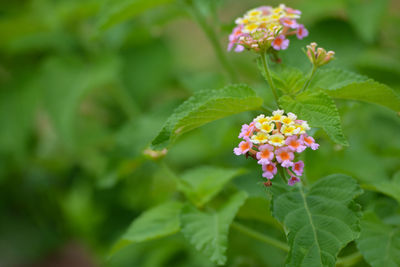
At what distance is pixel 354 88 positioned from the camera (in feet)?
2.20

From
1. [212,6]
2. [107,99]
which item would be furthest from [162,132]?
[107,99]

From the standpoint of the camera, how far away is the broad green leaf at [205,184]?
84cm

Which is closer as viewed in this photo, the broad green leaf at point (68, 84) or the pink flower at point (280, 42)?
the pink flower at point (280, 42)

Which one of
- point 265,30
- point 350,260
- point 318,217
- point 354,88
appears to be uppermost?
point 265,30

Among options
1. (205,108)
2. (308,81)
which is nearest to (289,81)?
(308,81)

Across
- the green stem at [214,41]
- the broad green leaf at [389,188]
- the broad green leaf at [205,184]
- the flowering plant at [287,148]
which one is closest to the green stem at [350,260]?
the flowering plant at [287,148]

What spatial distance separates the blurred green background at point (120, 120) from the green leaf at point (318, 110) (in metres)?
0.26

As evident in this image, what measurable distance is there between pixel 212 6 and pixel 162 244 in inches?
23.8

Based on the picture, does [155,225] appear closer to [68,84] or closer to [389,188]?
[389,188]

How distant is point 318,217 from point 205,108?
0.66 ft

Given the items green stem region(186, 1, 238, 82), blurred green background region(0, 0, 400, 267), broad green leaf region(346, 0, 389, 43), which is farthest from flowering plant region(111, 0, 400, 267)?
broad green leaf region(346, 0, 389, 43)

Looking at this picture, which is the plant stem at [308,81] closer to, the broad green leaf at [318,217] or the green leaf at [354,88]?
the green leaf at [354,88]

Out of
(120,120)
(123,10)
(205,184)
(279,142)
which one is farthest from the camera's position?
(120,120)

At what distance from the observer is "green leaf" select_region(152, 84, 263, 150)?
2.14 ft
